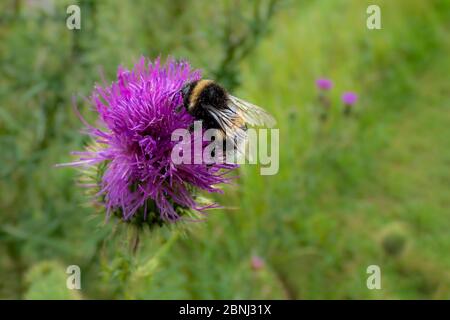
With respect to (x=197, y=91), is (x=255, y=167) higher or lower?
lower

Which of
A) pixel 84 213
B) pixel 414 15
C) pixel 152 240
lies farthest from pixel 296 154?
pixel 414 15

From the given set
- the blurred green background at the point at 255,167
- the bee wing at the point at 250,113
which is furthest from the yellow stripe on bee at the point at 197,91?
the blurred green background at the point at 255,167

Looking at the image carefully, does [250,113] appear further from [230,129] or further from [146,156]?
[146,156]

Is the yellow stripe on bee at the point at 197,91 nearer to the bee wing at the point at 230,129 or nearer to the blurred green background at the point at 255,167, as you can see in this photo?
the bee wing at the point at 230,129

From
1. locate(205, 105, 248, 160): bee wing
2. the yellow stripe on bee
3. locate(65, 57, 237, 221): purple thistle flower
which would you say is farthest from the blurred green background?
the yellow stripe on bee

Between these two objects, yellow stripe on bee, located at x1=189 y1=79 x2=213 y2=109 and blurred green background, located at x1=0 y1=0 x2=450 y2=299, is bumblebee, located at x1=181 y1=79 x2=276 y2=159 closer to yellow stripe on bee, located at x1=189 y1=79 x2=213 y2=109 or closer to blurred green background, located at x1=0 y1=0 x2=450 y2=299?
yellow stripe on bee, located at x1=189 y1=79 x2=213 y2=109

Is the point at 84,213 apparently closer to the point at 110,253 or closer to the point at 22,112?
the point at 110,253

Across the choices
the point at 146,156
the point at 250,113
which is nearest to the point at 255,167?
the point at 250,113
